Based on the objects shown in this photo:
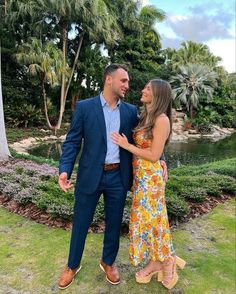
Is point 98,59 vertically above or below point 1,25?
below

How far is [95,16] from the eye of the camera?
1589 centimetres

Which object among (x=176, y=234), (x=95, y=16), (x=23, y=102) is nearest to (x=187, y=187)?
(x=176, y=234)

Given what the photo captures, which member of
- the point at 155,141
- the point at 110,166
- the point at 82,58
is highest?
the point at 82,58

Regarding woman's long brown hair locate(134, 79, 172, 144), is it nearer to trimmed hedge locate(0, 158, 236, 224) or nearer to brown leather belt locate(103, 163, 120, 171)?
brown leather belt locate(103, 163, 120, 171)

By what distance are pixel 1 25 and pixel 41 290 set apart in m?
16.2

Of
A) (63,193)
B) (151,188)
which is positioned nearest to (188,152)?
(63,193)

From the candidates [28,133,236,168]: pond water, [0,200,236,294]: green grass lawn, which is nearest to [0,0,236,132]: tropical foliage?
[28,133,236,168]: pond water

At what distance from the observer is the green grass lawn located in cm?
279

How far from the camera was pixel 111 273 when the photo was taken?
2844 mm

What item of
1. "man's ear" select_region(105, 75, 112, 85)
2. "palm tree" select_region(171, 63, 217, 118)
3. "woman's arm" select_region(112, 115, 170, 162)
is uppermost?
"palm tree" select_region(171, 63, 217, 118)

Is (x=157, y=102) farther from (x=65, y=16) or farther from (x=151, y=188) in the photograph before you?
(x=65, y=16)

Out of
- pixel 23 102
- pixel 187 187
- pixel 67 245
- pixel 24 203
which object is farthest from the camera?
A: pixel 23 102

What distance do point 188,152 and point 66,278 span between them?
39.3 ft

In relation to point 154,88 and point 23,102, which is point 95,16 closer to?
point 23,102
